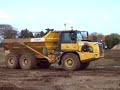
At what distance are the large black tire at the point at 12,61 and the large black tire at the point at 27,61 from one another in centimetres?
47

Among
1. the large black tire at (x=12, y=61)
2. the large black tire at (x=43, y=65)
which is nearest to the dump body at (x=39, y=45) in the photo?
the large black tire at (x=12, y=61)

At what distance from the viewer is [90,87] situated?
1415 cm

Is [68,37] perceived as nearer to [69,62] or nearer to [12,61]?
[69,62]

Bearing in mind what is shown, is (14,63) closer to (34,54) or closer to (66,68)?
(34,54)

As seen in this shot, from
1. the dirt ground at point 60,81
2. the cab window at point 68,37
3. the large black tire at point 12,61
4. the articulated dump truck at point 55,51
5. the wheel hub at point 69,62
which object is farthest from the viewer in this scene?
the large black tire at point 12,61

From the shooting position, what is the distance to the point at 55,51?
973 inches

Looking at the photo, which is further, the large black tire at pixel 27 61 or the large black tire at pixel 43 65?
the large black tire at pixel 43 65

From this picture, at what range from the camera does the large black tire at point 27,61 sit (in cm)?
2511

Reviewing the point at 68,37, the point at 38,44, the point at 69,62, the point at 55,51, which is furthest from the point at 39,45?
the point at 69,62

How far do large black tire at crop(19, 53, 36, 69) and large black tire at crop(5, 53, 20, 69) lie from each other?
0.47m

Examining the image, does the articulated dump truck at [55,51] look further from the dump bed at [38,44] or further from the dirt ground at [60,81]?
the dirt ground at [60,81]

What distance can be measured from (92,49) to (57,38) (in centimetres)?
290

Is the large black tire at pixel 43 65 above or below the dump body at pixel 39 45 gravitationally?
below

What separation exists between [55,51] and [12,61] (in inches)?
141
